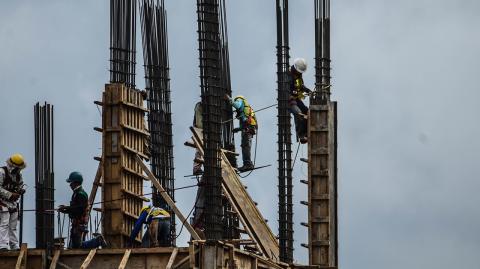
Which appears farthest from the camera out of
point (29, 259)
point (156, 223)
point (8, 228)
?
point (156, 223)

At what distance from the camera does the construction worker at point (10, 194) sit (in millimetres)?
47438

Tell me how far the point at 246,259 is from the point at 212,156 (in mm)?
2984

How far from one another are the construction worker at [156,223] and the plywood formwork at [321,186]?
7.30 m

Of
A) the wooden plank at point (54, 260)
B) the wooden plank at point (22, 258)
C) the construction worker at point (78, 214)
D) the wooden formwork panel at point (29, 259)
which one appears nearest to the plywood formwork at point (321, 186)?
the construction worker at point (78, 214)

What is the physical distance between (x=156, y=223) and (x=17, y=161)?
4103 millimetres

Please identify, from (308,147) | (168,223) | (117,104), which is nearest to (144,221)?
(168,223)

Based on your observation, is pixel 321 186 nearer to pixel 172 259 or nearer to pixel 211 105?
pixel 211 105

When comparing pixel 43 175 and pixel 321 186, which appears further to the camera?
pixel 321 186

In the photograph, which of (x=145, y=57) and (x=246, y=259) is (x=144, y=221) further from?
(x=145, y=57)

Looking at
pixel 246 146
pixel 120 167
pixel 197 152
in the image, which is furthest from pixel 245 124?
pixel 120 167

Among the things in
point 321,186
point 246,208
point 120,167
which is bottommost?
point 246,208

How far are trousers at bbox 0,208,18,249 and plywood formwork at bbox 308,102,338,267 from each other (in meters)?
10.8

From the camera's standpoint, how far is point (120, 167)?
5209cm

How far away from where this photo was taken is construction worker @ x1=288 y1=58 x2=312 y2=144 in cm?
5847
